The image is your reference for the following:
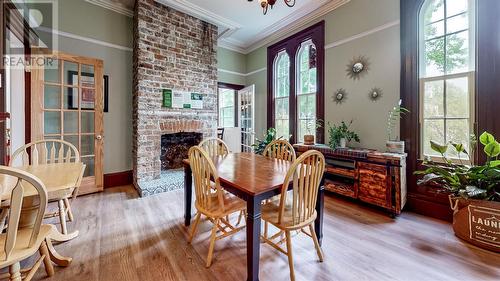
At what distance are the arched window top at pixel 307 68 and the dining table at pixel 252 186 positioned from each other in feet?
7.42

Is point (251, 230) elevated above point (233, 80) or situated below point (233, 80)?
below

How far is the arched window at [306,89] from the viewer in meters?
4.01

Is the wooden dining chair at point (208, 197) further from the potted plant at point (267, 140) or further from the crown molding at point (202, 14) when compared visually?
the crown molding at point (202, 14)

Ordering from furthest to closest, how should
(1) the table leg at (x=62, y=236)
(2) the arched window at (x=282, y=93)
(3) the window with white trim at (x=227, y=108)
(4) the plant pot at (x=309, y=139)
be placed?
(3) the window with white trim at (x=227, y=108) < (2) the arched window at (x=282, y=93) < (4) the plant pot at (x=309, y=139) < (1) the table leg at (x=62, y=236)

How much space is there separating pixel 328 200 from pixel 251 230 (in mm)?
2152

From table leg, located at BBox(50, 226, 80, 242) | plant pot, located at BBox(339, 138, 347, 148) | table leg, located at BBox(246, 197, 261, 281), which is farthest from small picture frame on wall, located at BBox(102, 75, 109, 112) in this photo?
plant pot, located at BBox(339, 138, 347, 148)

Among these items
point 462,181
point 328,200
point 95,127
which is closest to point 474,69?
point 462,181

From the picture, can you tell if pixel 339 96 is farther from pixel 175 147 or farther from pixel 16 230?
pixel 16 230

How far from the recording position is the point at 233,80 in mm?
5457

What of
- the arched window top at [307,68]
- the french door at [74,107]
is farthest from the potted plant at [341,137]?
the french door at [74,107]

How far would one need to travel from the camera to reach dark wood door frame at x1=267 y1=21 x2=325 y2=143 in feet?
12.4

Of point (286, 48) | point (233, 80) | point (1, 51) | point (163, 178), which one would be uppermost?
point (286, 48)

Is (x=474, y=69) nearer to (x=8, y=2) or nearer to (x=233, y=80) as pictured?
(x=233, y=80)

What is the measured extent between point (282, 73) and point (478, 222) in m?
3.79
